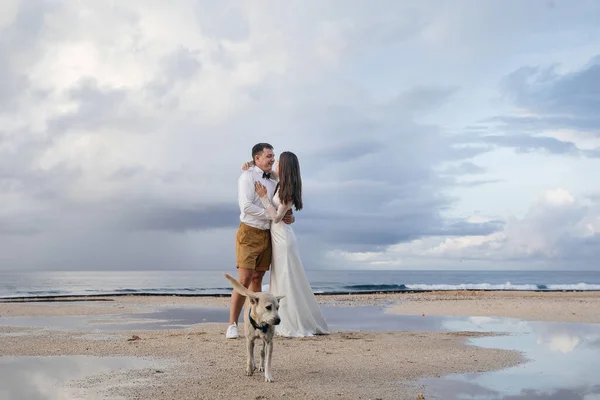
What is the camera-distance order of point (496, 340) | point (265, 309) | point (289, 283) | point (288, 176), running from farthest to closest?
point (289, 283) < point (496, 340) < point (288, 176) < point (265, 309)

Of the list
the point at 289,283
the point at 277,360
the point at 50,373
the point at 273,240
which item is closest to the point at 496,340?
the point at 289,283

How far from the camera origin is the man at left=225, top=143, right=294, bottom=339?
9.12m

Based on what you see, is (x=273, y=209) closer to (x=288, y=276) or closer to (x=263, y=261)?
(x=263, y=261)

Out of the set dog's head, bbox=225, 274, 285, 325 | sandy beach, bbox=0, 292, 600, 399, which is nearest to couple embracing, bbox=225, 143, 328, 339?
sandy beach, bbox=0, 292, 600, 399

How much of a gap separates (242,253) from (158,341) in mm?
1754

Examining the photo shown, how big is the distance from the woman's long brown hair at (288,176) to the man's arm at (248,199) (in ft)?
1.28

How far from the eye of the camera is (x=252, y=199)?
9.22 meters

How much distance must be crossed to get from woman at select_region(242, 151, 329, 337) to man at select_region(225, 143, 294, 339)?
4.2 inches

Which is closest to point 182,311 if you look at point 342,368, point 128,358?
point 128,358

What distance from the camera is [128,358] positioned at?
7.45 metres

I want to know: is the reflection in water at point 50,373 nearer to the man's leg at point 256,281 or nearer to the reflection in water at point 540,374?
the man's leg at point 256,281

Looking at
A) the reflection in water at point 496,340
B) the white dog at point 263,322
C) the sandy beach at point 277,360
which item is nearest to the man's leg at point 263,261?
the sandy beach at point 277,360

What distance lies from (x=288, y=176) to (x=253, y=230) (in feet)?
3.34

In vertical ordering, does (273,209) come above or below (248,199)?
below
